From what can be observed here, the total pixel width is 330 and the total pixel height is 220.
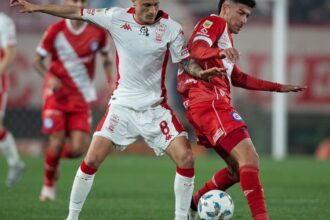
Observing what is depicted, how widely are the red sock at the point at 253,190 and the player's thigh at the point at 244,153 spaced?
47 mm

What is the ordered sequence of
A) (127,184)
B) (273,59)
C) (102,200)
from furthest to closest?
(273,59), (127,184), (102,200)

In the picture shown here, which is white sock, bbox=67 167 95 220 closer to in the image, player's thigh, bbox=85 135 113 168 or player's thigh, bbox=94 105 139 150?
player's thigh, bbox=85 135 113 168

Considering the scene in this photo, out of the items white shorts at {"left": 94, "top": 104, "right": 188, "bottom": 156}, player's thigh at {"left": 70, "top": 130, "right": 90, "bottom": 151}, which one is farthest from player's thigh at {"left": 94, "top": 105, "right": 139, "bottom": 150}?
player's thigh at {"left": 70, "top": 130, "right": 90, "bottom": 151}

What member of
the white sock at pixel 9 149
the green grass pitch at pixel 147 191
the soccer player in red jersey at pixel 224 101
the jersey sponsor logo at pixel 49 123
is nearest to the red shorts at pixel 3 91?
the white sock at pixel 9 149

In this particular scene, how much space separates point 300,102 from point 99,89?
4263mm

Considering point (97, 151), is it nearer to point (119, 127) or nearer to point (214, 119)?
point (119, 127)

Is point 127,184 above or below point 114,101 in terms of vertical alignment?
below

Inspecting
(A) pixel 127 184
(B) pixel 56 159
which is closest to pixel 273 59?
(A) pixel 127 184

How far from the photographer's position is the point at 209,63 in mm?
8062

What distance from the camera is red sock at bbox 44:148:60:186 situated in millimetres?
11125

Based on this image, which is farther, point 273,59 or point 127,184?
point 273,59

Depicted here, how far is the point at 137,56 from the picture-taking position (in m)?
8.05

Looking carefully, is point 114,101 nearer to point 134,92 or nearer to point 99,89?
point 134,92

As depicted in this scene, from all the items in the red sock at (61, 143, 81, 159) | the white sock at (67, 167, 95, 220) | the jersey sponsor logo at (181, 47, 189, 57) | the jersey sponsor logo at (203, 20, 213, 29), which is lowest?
the red sock at (61, 143, 81, 159)
